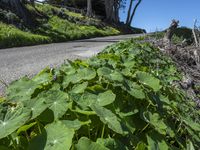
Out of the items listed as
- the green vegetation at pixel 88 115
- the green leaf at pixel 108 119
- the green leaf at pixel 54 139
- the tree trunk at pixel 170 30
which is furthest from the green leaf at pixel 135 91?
the tree trunk at pixel 170 30

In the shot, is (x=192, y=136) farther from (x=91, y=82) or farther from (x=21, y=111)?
(x=21, y=111)

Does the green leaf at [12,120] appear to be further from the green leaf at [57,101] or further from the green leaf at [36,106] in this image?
the green leaf at [57,101]

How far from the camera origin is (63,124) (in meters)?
1.86

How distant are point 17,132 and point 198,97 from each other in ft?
12.5

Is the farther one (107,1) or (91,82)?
(107,1)

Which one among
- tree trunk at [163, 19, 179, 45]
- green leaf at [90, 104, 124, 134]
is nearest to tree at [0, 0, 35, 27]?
tree trunk at [163, 19, 179, 45]

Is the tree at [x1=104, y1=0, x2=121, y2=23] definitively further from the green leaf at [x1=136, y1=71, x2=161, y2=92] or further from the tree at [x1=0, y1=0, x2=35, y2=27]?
the green leaf at [x1=136, y1=71, x2=161, y2=92]

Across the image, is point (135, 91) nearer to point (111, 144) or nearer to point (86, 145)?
point (111, 144)

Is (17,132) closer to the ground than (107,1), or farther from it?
farther from it

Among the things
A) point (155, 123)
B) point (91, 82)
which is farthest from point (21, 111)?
point (91, 82)

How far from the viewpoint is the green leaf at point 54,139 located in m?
1.67

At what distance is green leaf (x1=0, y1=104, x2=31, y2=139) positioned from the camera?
171cm

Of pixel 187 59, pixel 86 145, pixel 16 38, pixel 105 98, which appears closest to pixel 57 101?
pixel 105 98

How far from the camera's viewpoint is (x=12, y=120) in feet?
5.92
